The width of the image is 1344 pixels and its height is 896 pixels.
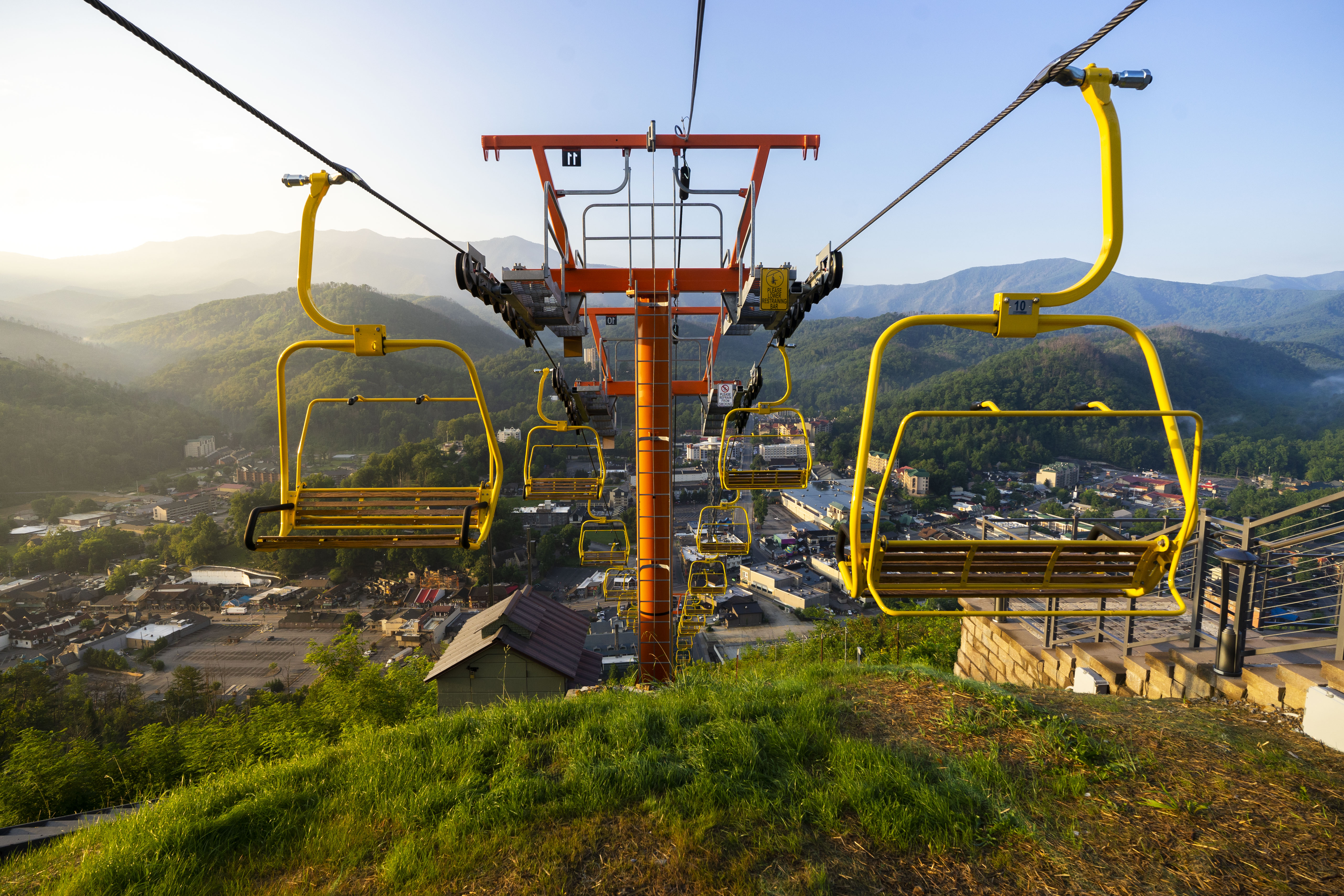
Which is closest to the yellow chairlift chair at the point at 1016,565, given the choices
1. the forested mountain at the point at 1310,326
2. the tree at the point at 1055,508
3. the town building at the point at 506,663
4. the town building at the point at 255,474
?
the town building at the point at 506,663

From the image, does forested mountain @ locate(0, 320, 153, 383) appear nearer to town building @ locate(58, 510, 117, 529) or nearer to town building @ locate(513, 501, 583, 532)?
town building @ locate(58, 510, 117, 529)

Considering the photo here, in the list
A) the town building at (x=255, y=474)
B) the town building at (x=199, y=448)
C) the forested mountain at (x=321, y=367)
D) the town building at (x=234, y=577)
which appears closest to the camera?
the town building at (x=234, y=577)

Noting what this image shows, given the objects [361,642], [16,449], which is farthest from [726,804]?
[16,449]

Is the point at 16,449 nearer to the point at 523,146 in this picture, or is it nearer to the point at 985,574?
the point at 523,146

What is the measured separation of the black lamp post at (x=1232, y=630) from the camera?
4.46m

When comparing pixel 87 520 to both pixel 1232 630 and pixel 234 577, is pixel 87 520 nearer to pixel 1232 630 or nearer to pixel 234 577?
pixel 234 577

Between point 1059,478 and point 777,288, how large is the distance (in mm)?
66433

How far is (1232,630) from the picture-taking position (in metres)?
4.60

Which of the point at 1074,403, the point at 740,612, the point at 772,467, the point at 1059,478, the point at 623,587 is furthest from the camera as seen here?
the point at 1059,478

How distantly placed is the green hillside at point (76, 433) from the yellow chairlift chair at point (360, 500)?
86743 millimetres

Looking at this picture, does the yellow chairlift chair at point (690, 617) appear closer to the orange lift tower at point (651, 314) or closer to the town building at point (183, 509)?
the orange lift tower at point (651, 314)

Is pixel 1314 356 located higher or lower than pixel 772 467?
higher

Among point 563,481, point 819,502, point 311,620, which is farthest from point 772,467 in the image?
point 819,502

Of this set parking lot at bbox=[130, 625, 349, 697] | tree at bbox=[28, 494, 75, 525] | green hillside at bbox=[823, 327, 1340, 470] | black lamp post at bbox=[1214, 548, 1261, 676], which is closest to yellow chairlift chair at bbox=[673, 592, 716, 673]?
black lamp post at bbox=[1214, 548, 1261, 676]
